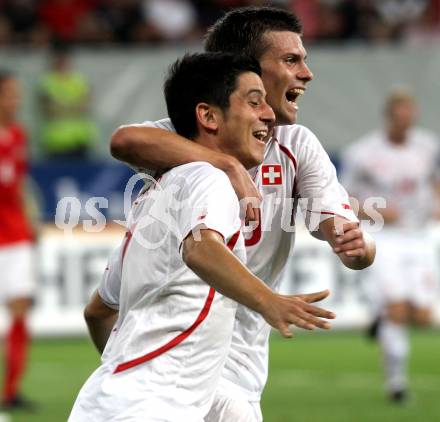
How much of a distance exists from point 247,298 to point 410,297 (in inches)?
301

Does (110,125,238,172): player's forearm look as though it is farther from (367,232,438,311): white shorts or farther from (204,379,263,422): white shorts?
(367,232,438,311): white shorts

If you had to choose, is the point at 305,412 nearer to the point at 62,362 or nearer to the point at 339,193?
the point at 62,362

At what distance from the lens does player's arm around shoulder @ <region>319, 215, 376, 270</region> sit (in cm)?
401

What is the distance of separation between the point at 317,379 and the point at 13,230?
284 centimetres

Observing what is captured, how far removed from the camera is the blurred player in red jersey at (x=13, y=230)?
9.69 m

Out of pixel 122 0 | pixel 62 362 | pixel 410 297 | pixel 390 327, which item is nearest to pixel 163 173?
pixel 390 327

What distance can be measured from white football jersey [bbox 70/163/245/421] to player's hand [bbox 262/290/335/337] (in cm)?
27

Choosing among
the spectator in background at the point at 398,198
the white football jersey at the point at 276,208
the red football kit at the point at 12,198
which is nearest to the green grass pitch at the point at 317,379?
the spectator in background at the point at 398,198

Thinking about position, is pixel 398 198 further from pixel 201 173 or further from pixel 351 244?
pixel 201 173

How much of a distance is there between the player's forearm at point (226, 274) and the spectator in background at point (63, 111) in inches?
441

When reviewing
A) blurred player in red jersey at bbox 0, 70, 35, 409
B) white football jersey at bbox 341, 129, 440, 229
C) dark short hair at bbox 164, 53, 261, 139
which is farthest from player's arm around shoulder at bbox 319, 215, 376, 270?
white football jersey at bbox 341, 129, 440, 229

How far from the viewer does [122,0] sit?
16.1 m

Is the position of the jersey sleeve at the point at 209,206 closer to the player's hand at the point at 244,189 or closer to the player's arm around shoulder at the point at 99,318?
the player's hand at the point at 244,189

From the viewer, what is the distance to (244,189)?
3.82m
